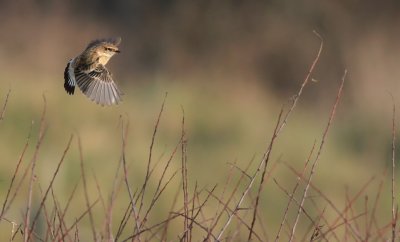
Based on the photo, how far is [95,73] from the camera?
463 cm

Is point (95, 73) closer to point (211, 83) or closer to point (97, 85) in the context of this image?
point (97, 85)

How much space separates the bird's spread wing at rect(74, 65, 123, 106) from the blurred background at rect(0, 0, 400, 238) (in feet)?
20.9

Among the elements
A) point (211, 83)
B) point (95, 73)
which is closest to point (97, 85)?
point (95, 73)

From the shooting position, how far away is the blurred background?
13.2m

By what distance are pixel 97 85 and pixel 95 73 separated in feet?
0.30

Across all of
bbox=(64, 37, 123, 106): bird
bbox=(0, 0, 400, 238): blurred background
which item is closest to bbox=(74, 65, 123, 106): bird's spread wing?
bbox=(64, 37, 123, 106): bird

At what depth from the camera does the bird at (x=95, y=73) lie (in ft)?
14.8

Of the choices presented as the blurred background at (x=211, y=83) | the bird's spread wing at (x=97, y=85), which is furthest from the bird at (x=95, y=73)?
the blurred background at (x=211, y=83)

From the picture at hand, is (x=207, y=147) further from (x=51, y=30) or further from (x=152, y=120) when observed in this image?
(x=51, y=30)

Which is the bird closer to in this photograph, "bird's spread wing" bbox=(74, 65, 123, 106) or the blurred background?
"bird's spread wing" bbox=(74, 65, 123, 106)

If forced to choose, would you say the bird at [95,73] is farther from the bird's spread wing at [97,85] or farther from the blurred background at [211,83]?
the blurred background at [211,83]

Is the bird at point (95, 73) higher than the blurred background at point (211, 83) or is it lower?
lower

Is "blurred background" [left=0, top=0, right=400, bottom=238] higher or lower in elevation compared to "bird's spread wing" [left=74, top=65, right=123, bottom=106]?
higher

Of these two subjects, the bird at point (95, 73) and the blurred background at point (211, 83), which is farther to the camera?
the blurred background at point (211, 83)
